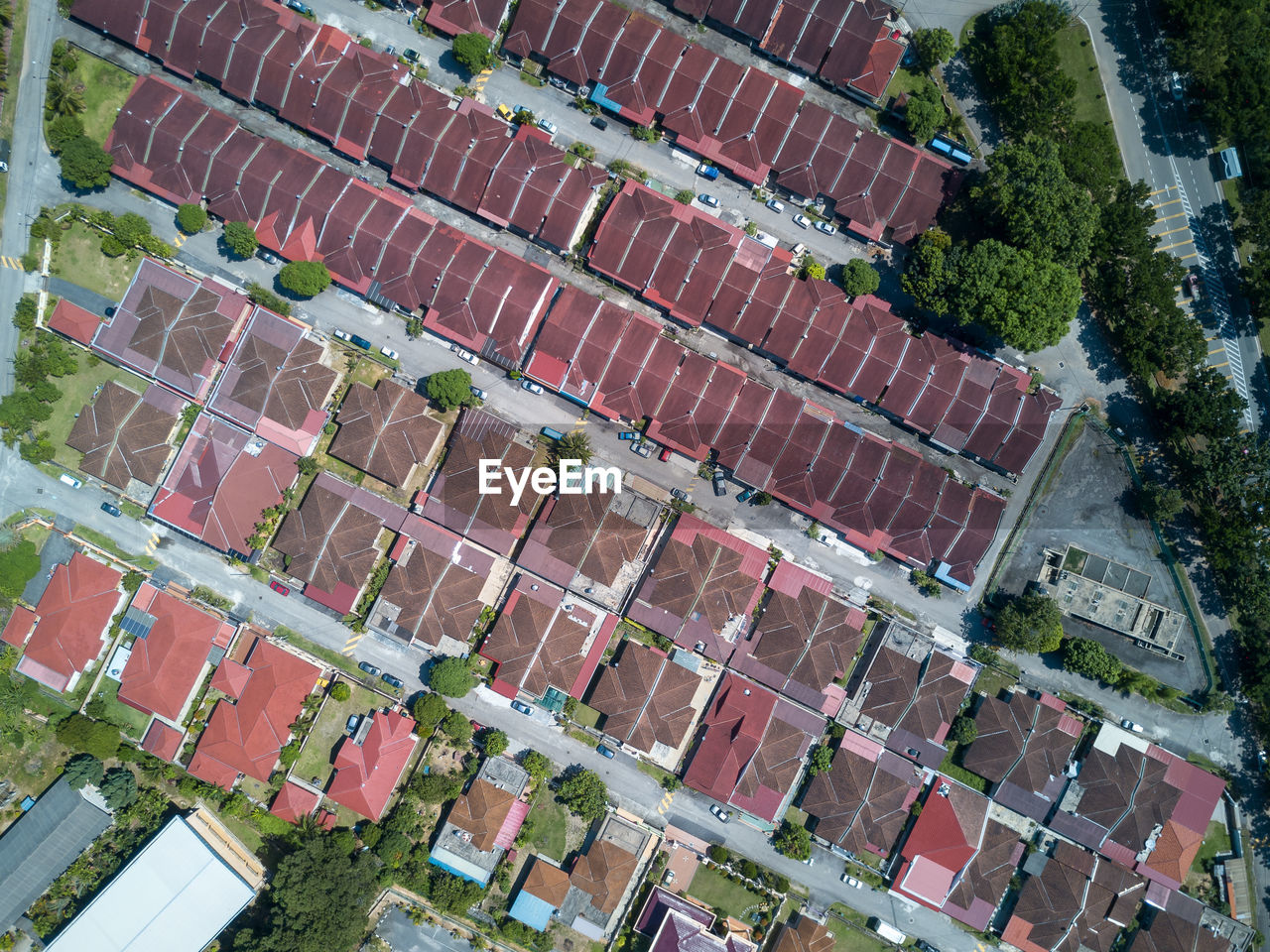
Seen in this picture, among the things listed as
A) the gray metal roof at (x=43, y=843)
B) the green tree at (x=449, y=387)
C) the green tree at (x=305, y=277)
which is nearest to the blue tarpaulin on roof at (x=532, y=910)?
the gray metal roof at (x=43, y=843)

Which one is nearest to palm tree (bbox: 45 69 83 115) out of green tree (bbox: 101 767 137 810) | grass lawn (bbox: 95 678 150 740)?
grass lawn (bbox: 95 678 150 740)

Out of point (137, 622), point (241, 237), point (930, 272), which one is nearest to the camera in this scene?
point (930, 272)

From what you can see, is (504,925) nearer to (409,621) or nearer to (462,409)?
(409,621)

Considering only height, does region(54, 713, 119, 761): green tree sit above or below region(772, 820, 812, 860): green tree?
below

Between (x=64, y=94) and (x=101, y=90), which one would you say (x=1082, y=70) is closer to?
(x=101, y=90)

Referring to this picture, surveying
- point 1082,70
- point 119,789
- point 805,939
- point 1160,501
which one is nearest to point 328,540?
point 119,789

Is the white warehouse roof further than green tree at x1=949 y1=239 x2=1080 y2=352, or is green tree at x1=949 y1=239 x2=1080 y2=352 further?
the white warehouse roof

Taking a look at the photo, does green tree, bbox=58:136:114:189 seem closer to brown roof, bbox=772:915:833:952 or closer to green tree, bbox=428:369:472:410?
green tree, bbox=428:369:472:410
